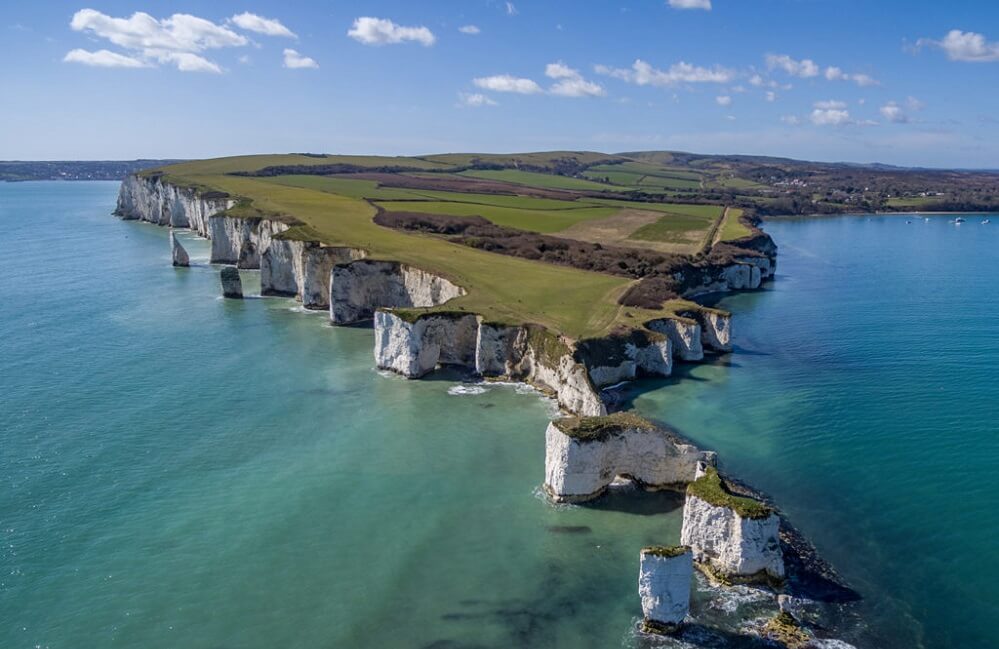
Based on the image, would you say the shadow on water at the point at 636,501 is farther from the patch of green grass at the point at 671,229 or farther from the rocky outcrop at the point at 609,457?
the patch of green grass at the point at 671,229

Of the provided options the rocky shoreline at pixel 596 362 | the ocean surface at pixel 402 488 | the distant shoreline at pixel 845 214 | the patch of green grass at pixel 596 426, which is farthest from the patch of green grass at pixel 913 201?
the patch of green grass at pixel 596 426

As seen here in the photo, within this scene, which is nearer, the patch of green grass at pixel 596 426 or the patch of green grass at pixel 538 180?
the patch of green grass at pixel 596 426

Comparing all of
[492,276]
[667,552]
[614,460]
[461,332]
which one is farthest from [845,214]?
[667,552]

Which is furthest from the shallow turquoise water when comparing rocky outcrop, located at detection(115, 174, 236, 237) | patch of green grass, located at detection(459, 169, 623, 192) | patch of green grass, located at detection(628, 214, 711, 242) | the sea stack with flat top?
patch of green grass, located at detection(459, 169, 623, 192)

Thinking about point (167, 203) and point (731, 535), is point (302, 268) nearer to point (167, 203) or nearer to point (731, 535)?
point (731, 535)

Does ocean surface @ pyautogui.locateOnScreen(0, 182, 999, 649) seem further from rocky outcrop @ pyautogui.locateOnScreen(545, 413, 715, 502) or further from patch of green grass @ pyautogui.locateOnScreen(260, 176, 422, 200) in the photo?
patch of green grass @ pyautogui.locateOnScreen(260, 176, 422, 200)

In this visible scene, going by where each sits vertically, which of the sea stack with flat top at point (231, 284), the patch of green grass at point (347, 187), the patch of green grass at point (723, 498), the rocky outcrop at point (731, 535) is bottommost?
the rocky outcrop at point (731, 535)
